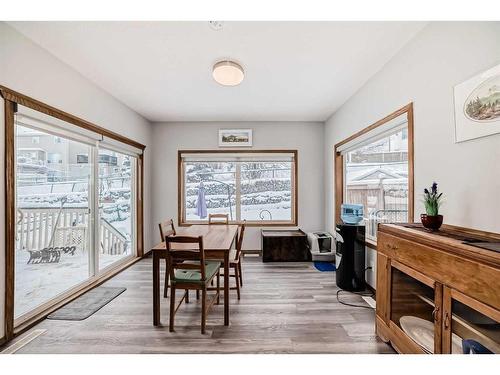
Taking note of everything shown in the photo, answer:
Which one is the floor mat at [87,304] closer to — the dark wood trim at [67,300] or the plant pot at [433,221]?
the dark wood trim at [67,300]

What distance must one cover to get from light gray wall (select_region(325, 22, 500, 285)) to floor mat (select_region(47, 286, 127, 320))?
10.9 feet

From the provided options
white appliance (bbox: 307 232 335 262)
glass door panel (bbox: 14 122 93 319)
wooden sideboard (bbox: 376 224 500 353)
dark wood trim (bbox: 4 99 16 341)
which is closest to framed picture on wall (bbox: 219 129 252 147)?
white appliance (bbox: 307 232 335 262)

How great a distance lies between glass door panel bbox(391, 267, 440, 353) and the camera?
1.47 m

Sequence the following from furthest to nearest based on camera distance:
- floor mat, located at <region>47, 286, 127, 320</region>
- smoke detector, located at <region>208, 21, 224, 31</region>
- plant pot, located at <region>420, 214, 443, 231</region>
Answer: floor mat, located at <region>47, 286, 127, 320</region> < smoke detector, located at <region>208, 21, 224, 31</region> < plant pot, located at <region>420, 214, 443, 231</region>

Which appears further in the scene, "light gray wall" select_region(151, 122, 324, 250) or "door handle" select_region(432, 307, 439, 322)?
"light gray wall" select_region(151, 122, 324, 250)

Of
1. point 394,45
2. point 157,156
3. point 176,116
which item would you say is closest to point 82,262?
point 157,156

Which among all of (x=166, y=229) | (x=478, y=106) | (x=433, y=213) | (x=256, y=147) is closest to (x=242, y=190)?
(x=256, y=147)

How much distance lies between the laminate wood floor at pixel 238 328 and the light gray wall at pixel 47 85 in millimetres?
620

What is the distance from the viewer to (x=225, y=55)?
240 cm

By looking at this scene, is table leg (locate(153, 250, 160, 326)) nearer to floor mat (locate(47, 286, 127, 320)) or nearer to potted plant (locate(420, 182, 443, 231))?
floor mat (locate(47, 286, 127, 320))

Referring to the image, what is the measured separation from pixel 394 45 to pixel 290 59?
949 millimetres

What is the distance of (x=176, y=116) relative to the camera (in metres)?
4.52

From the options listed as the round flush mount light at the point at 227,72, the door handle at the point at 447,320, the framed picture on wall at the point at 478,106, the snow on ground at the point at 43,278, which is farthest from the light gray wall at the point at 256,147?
the door handle at the point at 447,320
